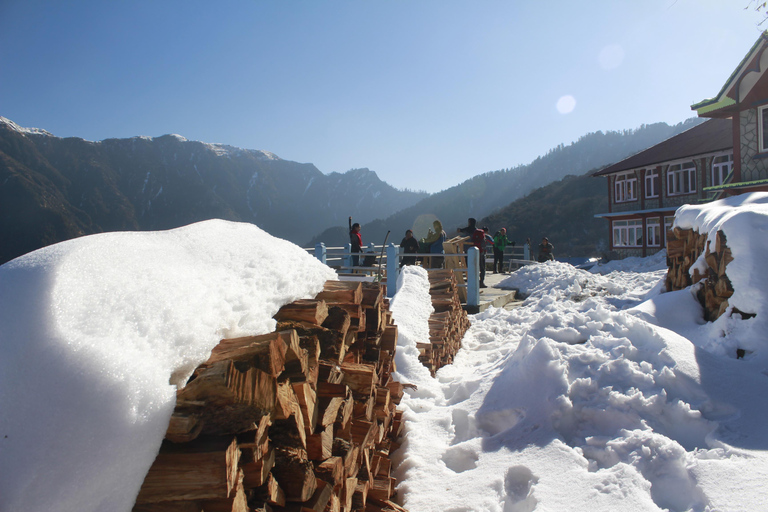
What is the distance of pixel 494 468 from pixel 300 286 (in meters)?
1.67

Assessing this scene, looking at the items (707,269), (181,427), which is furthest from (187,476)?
(707,269)

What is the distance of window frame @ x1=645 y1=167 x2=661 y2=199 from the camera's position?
2422 centimetres

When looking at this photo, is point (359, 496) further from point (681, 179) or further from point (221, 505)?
point (681, 179)

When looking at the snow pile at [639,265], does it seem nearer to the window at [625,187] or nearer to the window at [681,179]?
the window at [681,179]

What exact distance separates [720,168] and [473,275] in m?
20.4

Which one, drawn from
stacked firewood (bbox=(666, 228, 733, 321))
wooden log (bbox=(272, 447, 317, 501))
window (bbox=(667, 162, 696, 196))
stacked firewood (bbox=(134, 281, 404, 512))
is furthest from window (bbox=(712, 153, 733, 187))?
wooden log (bbox=(272, 447, 317, 501))

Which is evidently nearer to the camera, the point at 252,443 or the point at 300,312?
the point at 252,443

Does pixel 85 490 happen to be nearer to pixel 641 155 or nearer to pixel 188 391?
pixel 188 391

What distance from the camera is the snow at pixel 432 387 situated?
1.14m

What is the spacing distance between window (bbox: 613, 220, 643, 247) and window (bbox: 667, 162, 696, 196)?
9.35 feet

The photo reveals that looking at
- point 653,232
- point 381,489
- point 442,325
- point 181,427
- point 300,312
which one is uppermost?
point 653,232

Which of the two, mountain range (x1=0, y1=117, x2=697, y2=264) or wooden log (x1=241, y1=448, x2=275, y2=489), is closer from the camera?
wooden log (x1=241, y1=448, x2=275, y2=489)

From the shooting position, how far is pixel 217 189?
115812 mm

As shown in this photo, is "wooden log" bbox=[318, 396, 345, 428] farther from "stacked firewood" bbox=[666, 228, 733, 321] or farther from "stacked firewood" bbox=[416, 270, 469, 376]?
"stacked firewood" bbox=[666, 228, 733, 321]
